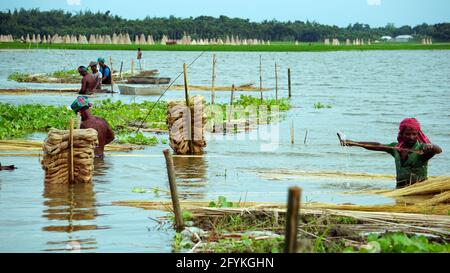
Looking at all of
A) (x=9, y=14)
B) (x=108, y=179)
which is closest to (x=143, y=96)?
(x=108, y=179)

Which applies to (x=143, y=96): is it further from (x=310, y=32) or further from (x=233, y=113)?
Answer: (x=310, y=32)

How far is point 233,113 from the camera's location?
2223cm

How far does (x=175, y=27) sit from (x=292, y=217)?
134 meters

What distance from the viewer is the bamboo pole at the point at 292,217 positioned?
5.16 m

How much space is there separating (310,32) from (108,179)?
150 metres

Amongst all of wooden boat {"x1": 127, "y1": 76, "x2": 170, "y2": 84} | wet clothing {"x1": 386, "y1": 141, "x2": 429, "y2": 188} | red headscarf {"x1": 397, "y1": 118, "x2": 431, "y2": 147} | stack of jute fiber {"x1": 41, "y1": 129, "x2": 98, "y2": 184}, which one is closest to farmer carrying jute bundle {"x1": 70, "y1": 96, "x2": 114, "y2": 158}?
stack of jute fiber {"x1": 41, "y1": 129, "x2": 98, "y2": 184}

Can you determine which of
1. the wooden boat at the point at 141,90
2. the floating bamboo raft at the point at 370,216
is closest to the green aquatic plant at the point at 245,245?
the floating bamboo raft at the point at 370,216

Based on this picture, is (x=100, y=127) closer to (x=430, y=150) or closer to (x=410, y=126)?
(x=410, y=126)

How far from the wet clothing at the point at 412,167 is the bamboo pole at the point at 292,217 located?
201 inches

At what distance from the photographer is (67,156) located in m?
11.2

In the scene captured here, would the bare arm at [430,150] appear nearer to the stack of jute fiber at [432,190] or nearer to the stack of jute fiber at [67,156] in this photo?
the stack of jute fiber at [432,190]

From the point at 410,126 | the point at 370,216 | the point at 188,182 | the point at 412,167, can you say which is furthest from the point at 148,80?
the point at 370,216

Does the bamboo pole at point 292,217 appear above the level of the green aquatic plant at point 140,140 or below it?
above

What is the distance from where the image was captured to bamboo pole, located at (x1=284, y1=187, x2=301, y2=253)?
5.16 metres
